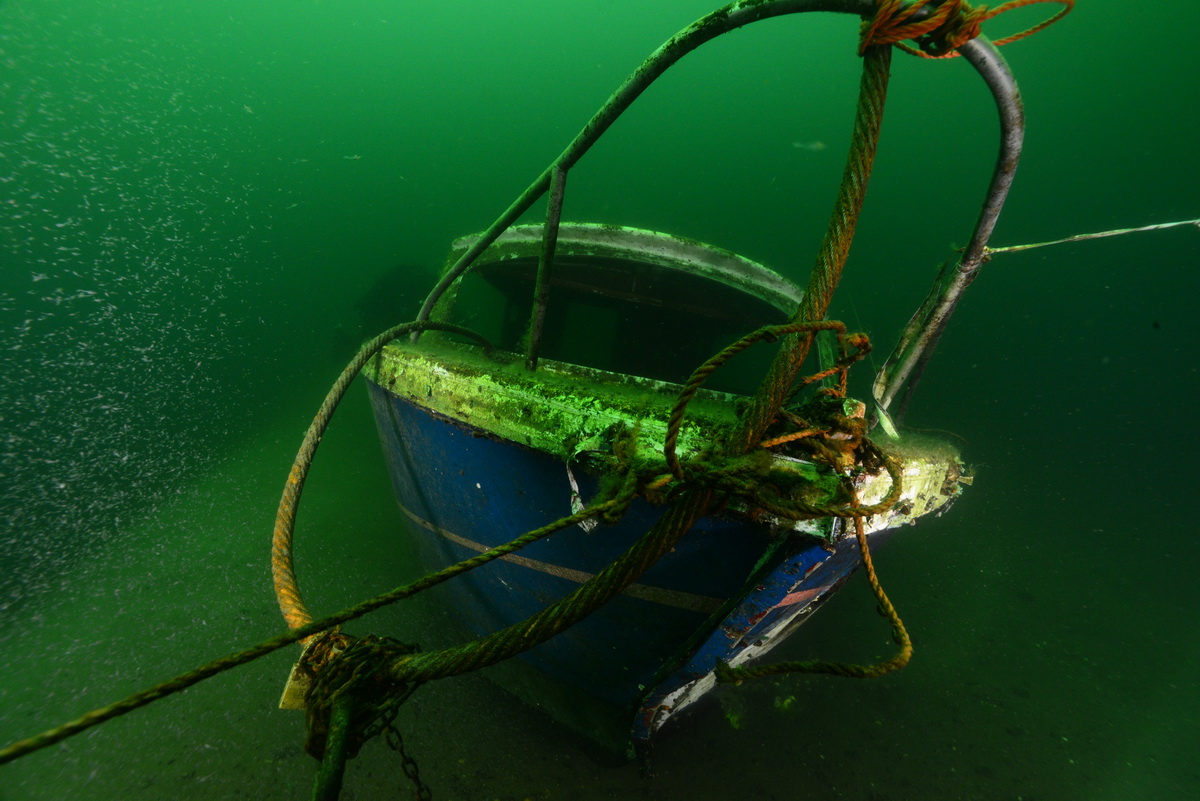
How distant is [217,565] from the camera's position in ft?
14.9

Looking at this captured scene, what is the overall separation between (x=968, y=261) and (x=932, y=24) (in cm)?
75

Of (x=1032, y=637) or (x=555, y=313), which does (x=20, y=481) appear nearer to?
(x=555, y=313)

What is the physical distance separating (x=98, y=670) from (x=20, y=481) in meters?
5.27

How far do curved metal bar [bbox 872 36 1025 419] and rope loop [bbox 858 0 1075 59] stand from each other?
0.06 meters

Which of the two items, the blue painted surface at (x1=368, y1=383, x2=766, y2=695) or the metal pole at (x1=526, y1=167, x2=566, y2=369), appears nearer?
the blue painted surface at (x1=368, y1=383, x2=766, y2=695)

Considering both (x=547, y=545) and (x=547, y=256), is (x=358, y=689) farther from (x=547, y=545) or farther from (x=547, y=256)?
(x=547, y=256)

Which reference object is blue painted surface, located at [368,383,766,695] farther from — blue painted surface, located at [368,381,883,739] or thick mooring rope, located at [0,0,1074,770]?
thick mooring rope, located at [0,0,1074,770]

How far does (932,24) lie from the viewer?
0.98 m

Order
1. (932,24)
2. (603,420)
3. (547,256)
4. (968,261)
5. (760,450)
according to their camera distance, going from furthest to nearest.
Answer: (547,256), (603,420), (968,261), (760,450), (932,24)

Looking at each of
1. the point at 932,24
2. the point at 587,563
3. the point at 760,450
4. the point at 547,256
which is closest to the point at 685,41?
the point at 932,24

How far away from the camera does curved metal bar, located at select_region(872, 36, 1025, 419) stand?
1095 mm

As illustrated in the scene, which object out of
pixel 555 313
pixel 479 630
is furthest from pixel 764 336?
pixel 555 313

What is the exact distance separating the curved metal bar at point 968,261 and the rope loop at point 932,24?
2.5 inches

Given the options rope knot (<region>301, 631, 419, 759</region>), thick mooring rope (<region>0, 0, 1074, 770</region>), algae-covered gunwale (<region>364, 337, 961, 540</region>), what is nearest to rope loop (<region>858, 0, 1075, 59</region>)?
thick mooring rope (<region>0, 0, 1074, 770</region>)
